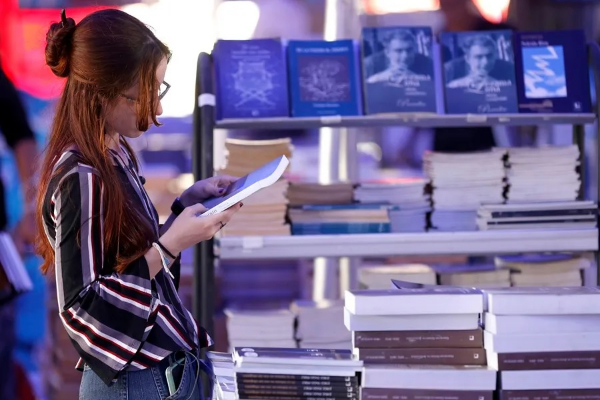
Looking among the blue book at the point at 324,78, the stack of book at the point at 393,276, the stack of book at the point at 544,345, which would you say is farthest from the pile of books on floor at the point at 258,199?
the stack of book at the point at 544,345

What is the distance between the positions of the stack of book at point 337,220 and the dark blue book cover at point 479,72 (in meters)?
0.53

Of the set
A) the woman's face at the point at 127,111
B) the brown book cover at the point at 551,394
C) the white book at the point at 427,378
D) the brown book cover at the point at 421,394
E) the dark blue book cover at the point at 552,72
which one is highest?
the dark blue book cover at the point at 552,72

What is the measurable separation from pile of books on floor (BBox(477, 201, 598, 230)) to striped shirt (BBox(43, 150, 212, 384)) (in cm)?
181

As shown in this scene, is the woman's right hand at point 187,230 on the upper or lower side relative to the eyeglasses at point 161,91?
lower

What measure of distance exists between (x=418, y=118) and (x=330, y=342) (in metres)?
0.96

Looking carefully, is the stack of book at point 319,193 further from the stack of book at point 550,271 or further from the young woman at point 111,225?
the young woman at point 111,225

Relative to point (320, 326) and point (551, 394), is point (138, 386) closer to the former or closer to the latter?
point (551, 394)

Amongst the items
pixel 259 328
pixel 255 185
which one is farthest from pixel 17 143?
pixel 255 185

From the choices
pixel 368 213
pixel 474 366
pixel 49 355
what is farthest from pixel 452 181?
pixel 49 355

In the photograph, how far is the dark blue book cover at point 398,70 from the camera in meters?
3.31

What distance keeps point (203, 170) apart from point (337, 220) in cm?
54

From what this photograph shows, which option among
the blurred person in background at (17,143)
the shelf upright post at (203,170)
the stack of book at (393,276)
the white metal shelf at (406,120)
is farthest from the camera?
the blurred person in background at (17,143)

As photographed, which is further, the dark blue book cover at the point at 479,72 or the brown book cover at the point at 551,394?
the dark blue book cover at the point at 479,72

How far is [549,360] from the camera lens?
5.65 feet
